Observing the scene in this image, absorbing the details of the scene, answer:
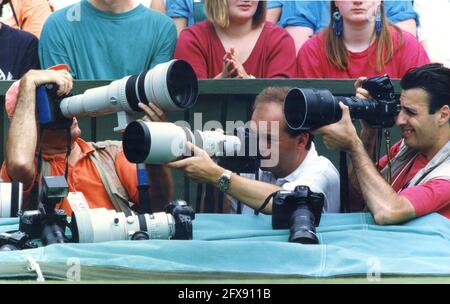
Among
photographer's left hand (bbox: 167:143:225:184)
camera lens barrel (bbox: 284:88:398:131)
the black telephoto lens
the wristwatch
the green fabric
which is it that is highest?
camera lens barrel (bbox: 284:88:398:131)

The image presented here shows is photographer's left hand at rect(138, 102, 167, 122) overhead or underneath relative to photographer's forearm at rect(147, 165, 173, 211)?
overhead

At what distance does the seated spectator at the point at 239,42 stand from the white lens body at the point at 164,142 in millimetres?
1322

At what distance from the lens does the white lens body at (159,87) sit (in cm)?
524

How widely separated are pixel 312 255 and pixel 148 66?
2.13 m

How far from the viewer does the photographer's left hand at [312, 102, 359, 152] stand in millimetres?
5457

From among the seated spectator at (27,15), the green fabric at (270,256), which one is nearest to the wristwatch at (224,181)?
the green fabric at (270,256)

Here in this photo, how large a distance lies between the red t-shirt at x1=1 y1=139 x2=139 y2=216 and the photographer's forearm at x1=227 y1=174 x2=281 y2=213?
462 mm

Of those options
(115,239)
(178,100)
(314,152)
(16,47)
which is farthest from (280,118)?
(16,47)

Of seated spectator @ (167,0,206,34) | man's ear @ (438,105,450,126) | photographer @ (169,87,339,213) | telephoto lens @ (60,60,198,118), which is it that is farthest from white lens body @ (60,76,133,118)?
seated spectator @ (167,0,206,34)

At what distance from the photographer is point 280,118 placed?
19.1 ft

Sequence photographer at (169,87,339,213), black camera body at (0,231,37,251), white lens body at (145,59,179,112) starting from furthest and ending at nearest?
photographer at (169,87,339,213)
white lens body at (145,59,179,112)
black camera body at (0,231,37,251)

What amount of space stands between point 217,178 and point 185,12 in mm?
1736

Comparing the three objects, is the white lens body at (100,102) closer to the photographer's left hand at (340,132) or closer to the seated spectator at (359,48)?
the photographer's left hand at (340,132)

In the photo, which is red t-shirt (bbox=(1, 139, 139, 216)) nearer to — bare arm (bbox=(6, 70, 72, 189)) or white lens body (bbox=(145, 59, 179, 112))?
bare arm (bbox=(6, 70, 72, 189))
